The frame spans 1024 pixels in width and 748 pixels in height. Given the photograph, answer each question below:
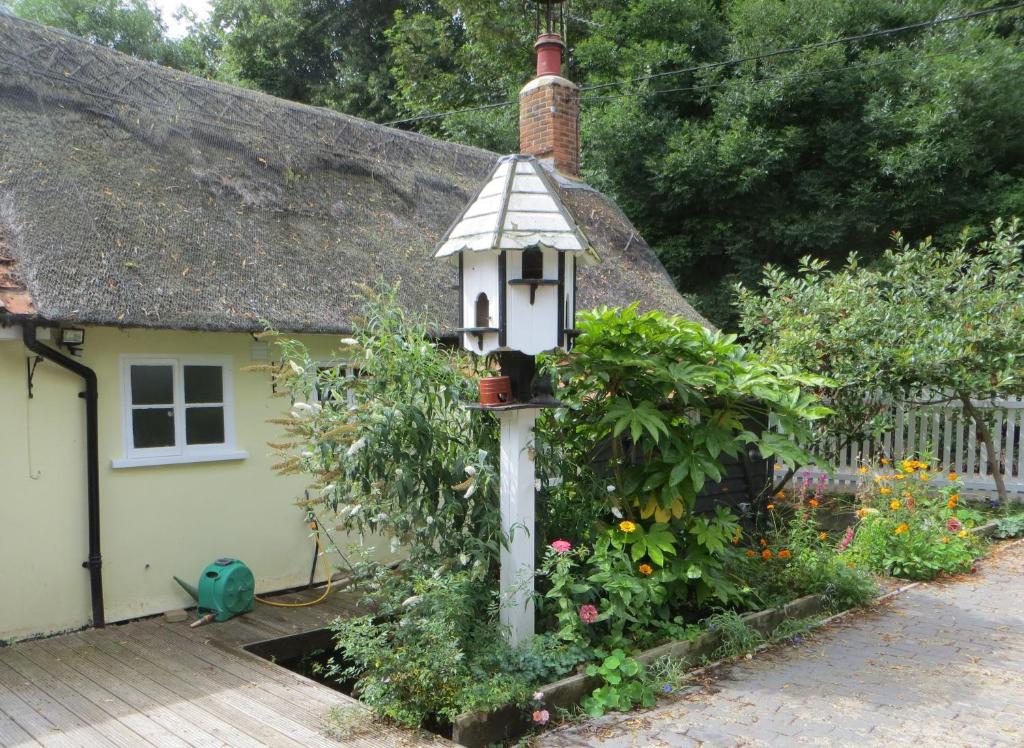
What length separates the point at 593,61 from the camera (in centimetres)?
1667

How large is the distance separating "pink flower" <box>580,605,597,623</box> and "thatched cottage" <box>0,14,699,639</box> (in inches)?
118

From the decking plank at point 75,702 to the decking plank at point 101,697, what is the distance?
21mm

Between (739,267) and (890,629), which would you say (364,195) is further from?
(739,267)

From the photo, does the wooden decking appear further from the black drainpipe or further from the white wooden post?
the white wooden post

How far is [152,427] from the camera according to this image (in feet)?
19.1

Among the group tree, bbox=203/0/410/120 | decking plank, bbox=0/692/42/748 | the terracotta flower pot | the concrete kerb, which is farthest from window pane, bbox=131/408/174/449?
tree, bbox=203/0/410/120

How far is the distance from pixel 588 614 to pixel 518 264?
201cm

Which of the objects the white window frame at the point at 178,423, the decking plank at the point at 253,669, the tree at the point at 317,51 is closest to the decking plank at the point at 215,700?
the decking plank at the point at 253,669

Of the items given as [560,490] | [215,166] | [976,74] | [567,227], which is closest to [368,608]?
[560,490]

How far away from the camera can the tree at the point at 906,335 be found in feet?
26.6

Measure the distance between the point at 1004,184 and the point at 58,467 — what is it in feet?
52.2

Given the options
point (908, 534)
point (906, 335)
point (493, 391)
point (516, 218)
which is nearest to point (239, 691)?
point (493, 391)

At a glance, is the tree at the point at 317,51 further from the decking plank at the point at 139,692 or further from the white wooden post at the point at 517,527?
the white wooden post at the point at 517,527

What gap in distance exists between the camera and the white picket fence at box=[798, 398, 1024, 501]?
374 inches
